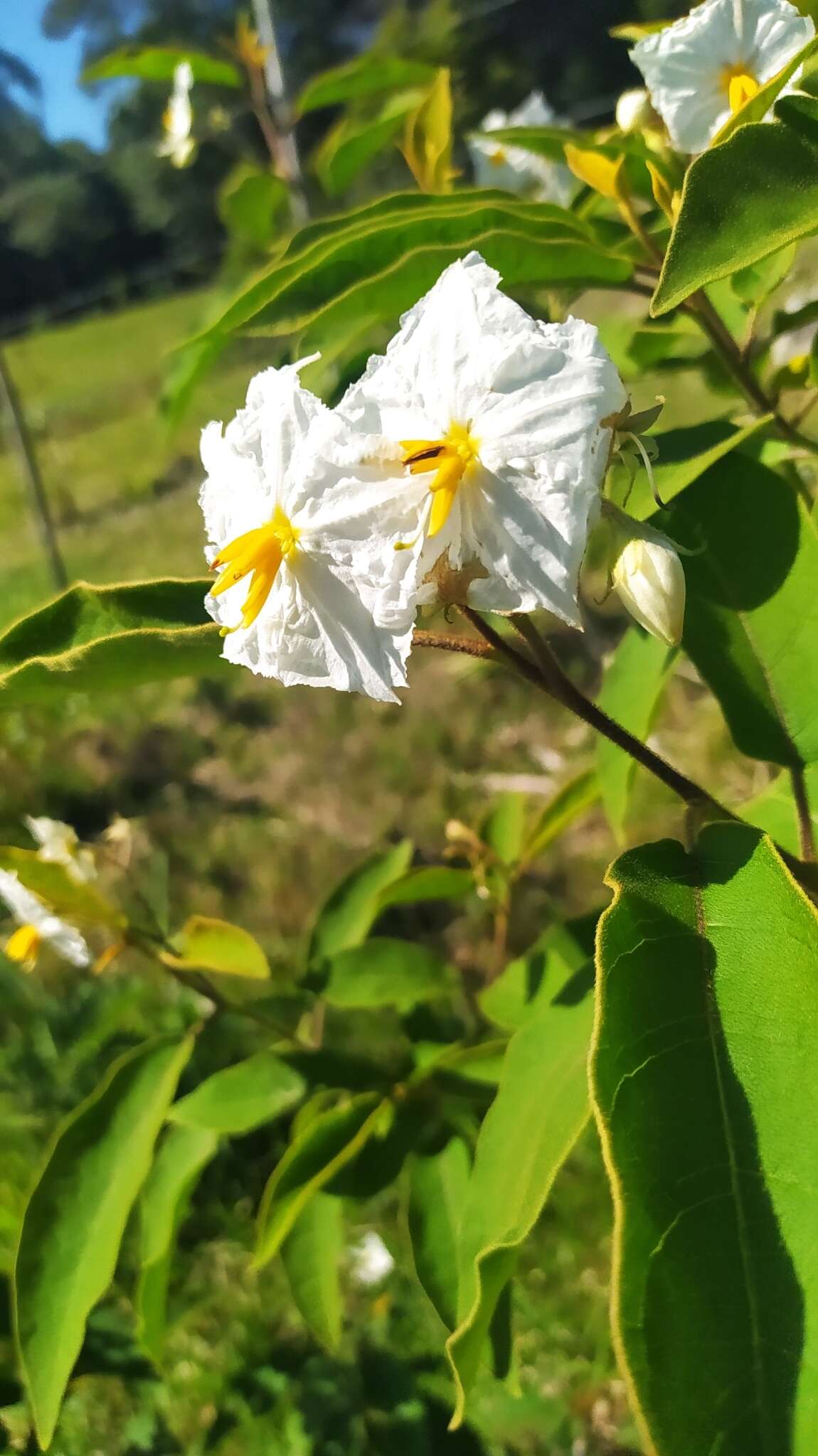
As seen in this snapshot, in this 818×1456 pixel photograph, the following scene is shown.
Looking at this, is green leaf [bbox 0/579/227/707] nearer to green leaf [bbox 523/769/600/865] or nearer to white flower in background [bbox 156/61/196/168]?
green leaf [bbox 523/769/600/865]

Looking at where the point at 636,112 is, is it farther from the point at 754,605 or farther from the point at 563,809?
the point at 563,809

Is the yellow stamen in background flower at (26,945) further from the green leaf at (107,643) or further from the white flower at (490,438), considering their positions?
the white flower at (490,438)

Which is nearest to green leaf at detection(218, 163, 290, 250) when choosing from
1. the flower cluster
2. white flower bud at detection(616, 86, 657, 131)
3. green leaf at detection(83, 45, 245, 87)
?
green leaf at detection(83, 45, 245, 87)

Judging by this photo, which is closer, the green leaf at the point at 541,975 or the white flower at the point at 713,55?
the white flower at the point at 713,55

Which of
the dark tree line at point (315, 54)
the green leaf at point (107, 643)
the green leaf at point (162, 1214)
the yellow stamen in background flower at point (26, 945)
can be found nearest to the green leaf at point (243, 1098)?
the green leaf at point (162, 1214)

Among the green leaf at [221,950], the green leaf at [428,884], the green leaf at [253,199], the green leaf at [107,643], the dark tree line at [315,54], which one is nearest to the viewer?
the green leaf at [107,643]

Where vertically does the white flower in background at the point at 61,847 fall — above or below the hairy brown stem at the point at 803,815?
below

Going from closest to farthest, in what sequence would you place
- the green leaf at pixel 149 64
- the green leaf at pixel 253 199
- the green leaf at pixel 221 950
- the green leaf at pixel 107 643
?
the green leaf at pixel 107 643, the green leaf at pixel 221 950, the green leaf at pixel 149 64, the green leaf at pixel 253 199
